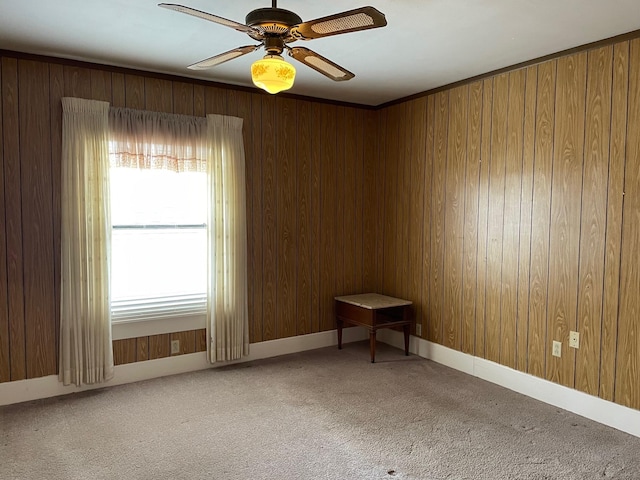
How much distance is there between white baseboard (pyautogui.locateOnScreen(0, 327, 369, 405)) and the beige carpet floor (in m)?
0.09

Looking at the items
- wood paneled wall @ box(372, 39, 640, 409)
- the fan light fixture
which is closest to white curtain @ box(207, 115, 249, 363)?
wood paneled wall @ box(372, 39, 640, 409)

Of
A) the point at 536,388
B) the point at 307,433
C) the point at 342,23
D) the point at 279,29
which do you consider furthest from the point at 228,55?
the point at 536,388

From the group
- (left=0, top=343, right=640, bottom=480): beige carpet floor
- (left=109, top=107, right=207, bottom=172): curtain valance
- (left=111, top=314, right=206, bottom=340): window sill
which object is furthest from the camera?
(left=111, top=314, right=206, bottom=340): window sill

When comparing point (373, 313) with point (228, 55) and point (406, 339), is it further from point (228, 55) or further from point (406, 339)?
point (228, 55)

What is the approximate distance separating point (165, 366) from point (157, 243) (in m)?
1.03

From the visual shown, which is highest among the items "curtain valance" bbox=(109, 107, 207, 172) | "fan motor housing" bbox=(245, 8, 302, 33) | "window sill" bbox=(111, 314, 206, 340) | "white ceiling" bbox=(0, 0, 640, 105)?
"white ceiling" bbox=(0, 0, 640, 105)

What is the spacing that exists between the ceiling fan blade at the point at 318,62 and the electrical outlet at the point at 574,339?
90.9 inches

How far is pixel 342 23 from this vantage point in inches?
76.8

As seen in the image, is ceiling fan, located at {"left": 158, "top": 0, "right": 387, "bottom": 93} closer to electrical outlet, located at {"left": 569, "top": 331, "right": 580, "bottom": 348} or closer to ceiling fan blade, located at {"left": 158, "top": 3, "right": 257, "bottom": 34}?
ceiling fan blade, located at {"left": 158, "top": 3, "right": 257, "bottom": 34}

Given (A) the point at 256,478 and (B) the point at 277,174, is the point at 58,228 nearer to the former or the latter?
(B) the point at 277,174

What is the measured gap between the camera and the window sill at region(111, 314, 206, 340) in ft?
12.2

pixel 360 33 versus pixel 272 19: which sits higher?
pixel 360 33

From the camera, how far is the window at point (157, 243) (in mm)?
3695

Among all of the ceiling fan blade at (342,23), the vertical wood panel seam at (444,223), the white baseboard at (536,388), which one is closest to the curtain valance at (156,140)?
the ceiling fan blade at (342,23)
